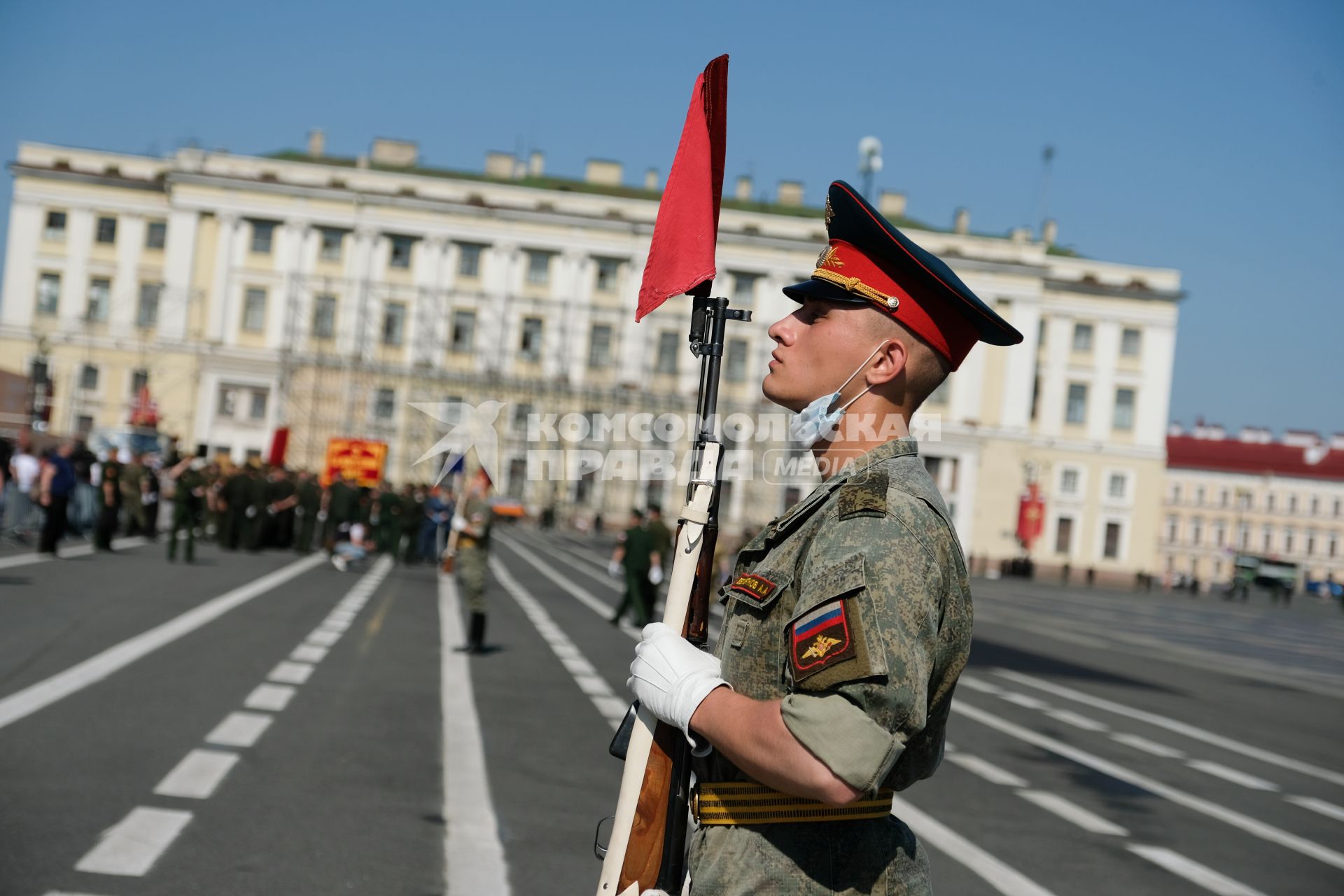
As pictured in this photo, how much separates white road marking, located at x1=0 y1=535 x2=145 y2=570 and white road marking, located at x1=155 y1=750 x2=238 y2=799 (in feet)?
39.9

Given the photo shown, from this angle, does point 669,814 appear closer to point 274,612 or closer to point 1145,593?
point 274,612

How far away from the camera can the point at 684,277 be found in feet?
8.51

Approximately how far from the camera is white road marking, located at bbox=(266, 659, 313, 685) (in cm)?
1134

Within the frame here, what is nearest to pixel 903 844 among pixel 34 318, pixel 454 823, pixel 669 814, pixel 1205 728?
pixel 669 814

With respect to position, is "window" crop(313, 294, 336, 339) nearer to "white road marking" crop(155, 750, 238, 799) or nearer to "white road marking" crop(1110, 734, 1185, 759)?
"white road marking" crop(1110, 734, 1185, 759)

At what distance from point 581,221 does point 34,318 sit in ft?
117

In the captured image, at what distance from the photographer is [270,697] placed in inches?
408

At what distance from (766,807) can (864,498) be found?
49cm

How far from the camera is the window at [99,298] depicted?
9394 cm

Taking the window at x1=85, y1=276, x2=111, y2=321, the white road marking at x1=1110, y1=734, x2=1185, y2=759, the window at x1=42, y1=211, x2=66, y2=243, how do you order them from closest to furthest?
the white road marking at x1=1110, y1=734, x2=1185, y2=759 < the window at x1=85, y1=276, x2=111, y2=321 < the window at x1=42, y1=211, x2=66, y2=243

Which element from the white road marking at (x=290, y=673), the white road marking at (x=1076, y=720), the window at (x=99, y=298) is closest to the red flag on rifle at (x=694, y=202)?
the white road marking at (x=290, y=673)

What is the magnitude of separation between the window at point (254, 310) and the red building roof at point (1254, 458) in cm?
9208

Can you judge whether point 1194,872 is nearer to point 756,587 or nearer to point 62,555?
point 756,587

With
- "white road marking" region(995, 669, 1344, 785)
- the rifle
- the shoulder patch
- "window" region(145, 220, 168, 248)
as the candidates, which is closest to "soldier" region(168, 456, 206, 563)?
"white road marking" region(995, 669, 1344, 785)
